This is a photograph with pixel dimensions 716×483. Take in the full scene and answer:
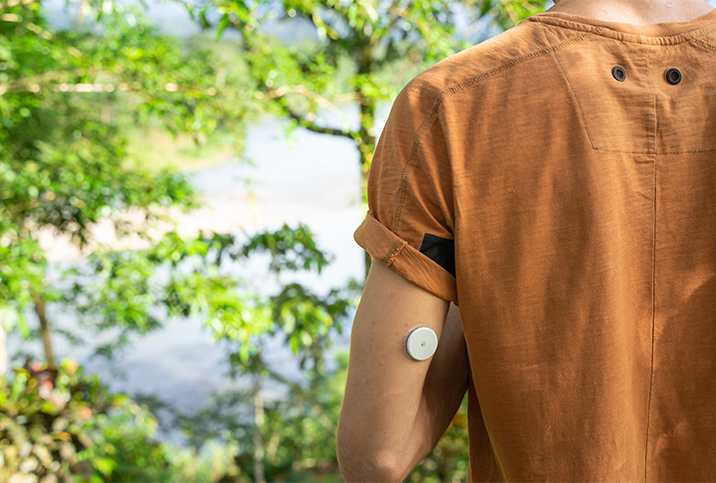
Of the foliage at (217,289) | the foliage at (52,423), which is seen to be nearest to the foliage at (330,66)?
the foliage at (217,289)

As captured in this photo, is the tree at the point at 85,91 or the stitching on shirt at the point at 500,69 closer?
the stitching on shirt at the point at 500,69

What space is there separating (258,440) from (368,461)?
4218 mm

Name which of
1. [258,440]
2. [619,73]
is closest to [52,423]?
[258,440]

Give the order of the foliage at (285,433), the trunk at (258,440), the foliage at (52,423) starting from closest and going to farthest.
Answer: the foliage at (52,423) < the trunk at (258,440) < the foliage at (285,433)

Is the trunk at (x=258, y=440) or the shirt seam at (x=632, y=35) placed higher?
the shirt seam at (x=632, y=35)

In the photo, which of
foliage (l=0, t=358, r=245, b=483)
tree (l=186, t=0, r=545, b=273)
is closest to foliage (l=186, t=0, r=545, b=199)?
tree (l=186, t=0, r=545, b=273)

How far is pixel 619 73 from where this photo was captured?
0.45m

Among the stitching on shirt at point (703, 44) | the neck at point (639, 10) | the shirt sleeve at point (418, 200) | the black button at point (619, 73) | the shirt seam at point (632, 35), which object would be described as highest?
the neck at point (639, 10)

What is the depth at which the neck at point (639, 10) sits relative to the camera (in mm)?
473

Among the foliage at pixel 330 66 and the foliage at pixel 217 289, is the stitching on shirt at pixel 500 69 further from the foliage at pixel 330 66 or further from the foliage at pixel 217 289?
the foliage at pixel 217 289

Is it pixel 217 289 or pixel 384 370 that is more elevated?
pixel 384 370

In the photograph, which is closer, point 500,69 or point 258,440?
point 500,69

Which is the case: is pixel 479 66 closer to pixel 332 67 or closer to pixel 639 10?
pixel 639 10

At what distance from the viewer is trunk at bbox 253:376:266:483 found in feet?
14.2
